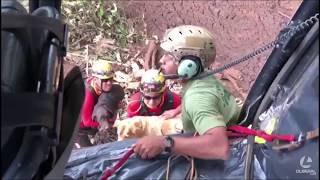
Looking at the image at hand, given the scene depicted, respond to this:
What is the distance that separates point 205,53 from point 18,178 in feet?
5.96

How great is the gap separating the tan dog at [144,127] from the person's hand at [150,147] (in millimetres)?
1221

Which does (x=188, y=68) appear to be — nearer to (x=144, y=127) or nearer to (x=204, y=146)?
(x=204, y=146)

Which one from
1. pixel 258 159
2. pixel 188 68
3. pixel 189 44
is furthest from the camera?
pixel 189 44

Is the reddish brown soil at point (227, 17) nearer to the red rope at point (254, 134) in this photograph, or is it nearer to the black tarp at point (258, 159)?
the red rope at point (254, 134)

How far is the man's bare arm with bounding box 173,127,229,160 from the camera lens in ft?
10.3

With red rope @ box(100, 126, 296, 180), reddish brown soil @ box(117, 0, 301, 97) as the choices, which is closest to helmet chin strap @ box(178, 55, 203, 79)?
red rope @ box(100, 126, 296, 180)

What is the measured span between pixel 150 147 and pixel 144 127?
1439 millimetres

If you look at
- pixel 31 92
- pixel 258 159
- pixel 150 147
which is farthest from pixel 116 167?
pixel 31 92

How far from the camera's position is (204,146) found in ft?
10.3

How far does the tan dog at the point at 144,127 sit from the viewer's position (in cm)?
448

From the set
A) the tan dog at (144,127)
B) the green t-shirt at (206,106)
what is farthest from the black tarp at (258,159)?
the tan dog at (144,127)

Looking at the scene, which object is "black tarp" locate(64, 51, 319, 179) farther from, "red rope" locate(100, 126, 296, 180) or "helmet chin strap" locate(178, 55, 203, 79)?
"helmet chin strap" locate(178, 55, 203, 79)

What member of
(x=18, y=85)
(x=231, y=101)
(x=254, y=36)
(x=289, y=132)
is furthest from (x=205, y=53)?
(x=254, y=36)

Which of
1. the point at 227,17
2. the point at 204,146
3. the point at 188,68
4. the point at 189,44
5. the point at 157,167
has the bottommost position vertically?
the point at 157,167
